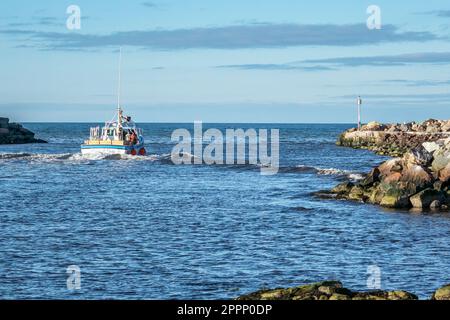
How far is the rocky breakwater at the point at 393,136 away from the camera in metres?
101

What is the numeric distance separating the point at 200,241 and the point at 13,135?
11564 centimetres

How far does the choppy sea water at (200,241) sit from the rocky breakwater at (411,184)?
132cm

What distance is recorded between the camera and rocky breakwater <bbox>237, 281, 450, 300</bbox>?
1775 cm

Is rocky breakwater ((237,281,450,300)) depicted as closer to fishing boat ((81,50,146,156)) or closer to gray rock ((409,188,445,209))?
Answer: gray rock ((409,188,445,209))

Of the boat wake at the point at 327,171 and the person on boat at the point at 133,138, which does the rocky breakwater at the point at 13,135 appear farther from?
the boat wake at the point at 327,171

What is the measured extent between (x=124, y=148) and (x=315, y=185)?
104 ft

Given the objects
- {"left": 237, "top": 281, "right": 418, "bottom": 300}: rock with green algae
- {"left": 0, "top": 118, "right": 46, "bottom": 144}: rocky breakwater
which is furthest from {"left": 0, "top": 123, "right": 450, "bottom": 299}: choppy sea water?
{"left": 0, "top": 118, "right": 46, "bottom": 144}: rocky breakwater

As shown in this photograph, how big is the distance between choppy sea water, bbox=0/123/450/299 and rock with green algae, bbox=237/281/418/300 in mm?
2149

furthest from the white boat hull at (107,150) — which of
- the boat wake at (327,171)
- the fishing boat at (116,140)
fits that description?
the boat wake at (327,171)

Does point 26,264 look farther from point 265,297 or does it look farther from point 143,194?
point 143,194

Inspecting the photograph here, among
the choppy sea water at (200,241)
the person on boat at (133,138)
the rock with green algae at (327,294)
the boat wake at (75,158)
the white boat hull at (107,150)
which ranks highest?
the person on boat at (133,138)

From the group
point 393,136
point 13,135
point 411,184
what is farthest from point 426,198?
point 13,135

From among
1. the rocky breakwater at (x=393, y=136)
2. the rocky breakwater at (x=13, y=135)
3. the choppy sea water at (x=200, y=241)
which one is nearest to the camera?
the choppy sea water at (x=200, y=241)
